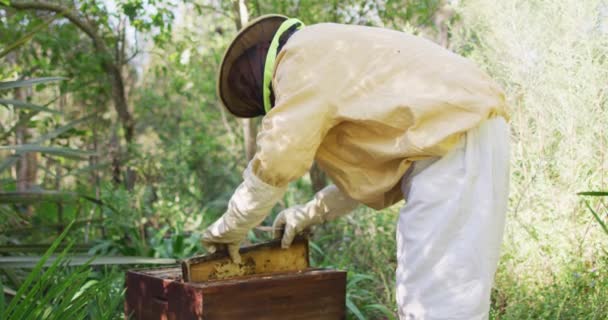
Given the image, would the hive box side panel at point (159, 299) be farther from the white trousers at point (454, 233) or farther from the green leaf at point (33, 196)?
the green leaf at point (33, 196)

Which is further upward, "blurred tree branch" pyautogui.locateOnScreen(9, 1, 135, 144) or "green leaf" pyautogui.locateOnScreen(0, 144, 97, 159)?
"blurred tree branch" pyautogui.locateOnScreen(9, 1, 135, 144)

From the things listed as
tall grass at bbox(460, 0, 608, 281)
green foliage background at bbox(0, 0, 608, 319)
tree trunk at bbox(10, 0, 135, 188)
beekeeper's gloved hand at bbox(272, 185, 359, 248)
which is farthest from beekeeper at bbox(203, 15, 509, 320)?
tree trunk at bbox(10, 0, 135, 188)

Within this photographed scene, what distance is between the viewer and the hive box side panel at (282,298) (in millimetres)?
1972

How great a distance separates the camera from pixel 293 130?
1766 mm

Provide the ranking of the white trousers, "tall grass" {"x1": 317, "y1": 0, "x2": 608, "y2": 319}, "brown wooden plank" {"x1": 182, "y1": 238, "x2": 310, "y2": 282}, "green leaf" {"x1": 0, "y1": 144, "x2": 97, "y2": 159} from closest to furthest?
1. the white trousers
2. "brown wooden plank" {"x1": 182, "y1": 238, "x2": 310, "y2": 282}
3. "tall grass" {"x1": 317, "y1": 0, "x2": 608, "y2": 319}
4. "green leaf" {"x1": 0, "y1": 144, "x2": 97, "y2": 159}

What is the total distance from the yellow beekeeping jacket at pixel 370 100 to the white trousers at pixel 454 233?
7 centimetres

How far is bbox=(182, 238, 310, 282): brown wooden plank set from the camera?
209 centimetres

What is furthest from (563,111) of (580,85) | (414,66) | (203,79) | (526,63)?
(203,79)

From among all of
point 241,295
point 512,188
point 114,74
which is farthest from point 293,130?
point 114,74

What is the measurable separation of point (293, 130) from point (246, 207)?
293 millimetres

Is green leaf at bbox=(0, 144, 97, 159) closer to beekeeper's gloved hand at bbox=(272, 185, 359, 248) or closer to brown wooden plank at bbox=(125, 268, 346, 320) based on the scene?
brown wooden plank at bbox=(125, 268, 346, 320)

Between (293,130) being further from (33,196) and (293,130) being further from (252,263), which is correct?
(33,196)

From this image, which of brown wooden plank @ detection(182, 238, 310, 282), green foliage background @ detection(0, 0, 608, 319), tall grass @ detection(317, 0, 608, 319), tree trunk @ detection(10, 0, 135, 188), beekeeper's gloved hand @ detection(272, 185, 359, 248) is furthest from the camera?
tree trunk @ detection(10, 0, 135, 188)

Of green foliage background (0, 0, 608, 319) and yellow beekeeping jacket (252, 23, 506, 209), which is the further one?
green foliage background (0, 0, 608, 319)
